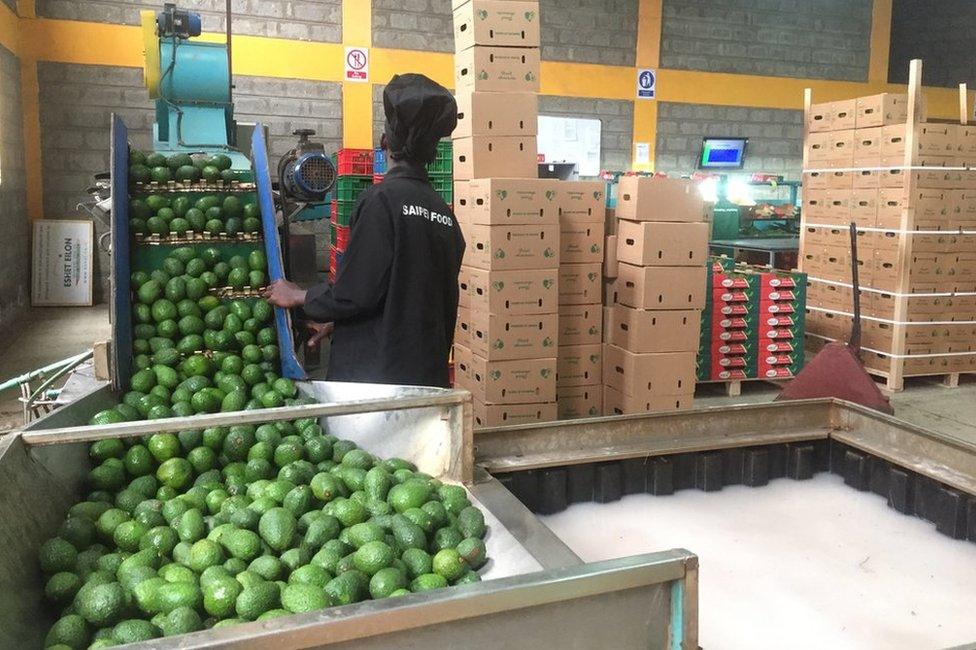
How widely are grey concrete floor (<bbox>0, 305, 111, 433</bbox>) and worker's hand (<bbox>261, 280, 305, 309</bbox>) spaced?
262 cm

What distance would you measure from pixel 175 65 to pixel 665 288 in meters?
2.99

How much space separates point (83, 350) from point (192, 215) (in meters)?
4.00

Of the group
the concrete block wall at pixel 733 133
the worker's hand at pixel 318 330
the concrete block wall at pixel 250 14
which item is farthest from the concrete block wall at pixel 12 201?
the concrete block wall at pixel 733 133

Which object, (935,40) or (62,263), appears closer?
(62,263)

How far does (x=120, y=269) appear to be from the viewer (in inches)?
101

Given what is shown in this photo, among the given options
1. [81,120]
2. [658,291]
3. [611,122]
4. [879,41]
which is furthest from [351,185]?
[879,41]

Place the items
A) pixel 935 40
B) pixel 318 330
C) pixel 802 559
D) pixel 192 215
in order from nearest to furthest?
pixel 802 559
pixel 192 215
pixel 318 330
pixel 935 40

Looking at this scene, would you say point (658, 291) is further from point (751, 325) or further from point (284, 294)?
point (284, 294)

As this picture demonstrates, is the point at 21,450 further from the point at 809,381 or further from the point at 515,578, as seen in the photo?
the point at 809,381

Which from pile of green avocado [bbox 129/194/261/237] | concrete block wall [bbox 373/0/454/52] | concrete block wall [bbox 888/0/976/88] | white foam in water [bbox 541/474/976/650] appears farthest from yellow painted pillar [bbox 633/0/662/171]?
white foam in water [bbox 541/474/976/650]

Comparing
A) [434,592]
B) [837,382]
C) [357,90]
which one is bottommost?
[837,382]

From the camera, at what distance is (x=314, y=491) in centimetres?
165

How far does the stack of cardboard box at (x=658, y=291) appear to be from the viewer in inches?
176

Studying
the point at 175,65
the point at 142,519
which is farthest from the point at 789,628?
the point at 175,65
